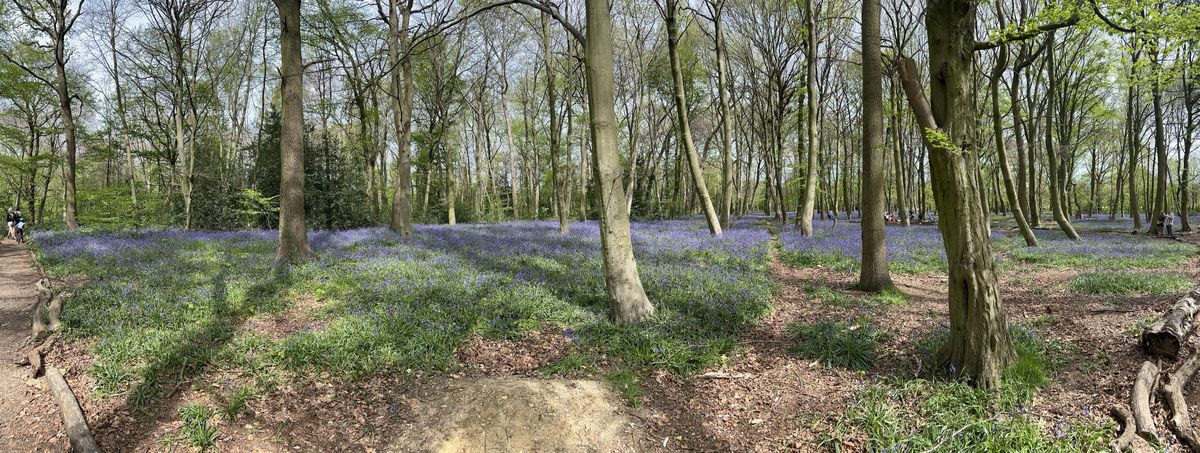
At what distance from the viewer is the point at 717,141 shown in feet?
118

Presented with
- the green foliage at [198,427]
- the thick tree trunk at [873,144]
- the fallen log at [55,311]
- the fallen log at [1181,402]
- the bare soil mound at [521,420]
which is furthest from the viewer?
the thick tree trunk at [873,144]

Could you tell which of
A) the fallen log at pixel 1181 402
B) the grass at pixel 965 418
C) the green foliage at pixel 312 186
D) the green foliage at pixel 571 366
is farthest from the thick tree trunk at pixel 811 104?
the green foliage at pixel 312 186

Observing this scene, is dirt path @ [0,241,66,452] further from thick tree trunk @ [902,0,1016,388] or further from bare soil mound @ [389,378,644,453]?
thick tree trunk @ [902,0,1016,388]

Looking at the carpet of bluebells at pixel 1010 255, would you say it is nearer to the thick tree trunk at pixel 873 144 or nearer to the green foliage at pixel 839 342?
the thick tree trunk at pixel 873 144

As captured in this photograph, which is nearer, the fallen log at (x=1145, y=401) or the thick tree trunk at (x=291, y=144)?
the fallen log at (x=1145, y=401)

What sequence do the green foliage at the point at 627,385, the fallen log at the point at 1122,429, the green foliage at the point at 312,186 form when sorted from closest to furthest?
the fallen log at the point at 1122,429 → the green foliage at the point at 627,385 → the green foliage at the point at 312,186

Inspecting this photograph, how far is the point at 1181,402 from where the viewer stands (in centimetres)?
348

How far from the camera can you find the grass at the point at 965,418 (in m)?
3.19

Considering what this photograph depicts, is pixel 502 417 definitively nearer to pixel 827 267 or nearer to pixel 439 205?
pixel 827 267

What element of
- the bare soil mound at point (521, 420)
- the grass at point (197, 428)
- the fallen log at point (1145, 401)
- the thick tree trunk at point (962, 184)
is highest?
the thick tree trunk at point (962, 184)

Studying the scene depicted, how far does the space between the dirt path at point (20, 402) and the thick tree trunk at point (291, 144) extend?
11.5 feet

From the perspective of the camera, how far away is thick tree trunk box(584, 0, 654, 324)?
5.84 meters

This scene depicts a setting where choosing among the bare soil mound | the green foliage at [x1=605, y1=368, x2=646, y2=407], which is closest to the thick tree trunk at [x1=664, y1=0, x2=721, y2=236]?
the green foliage at [x1=605, y1=368, x2=646, y2=407]

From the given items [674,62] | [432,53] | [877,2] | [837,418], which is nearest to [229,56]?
[432,53]
